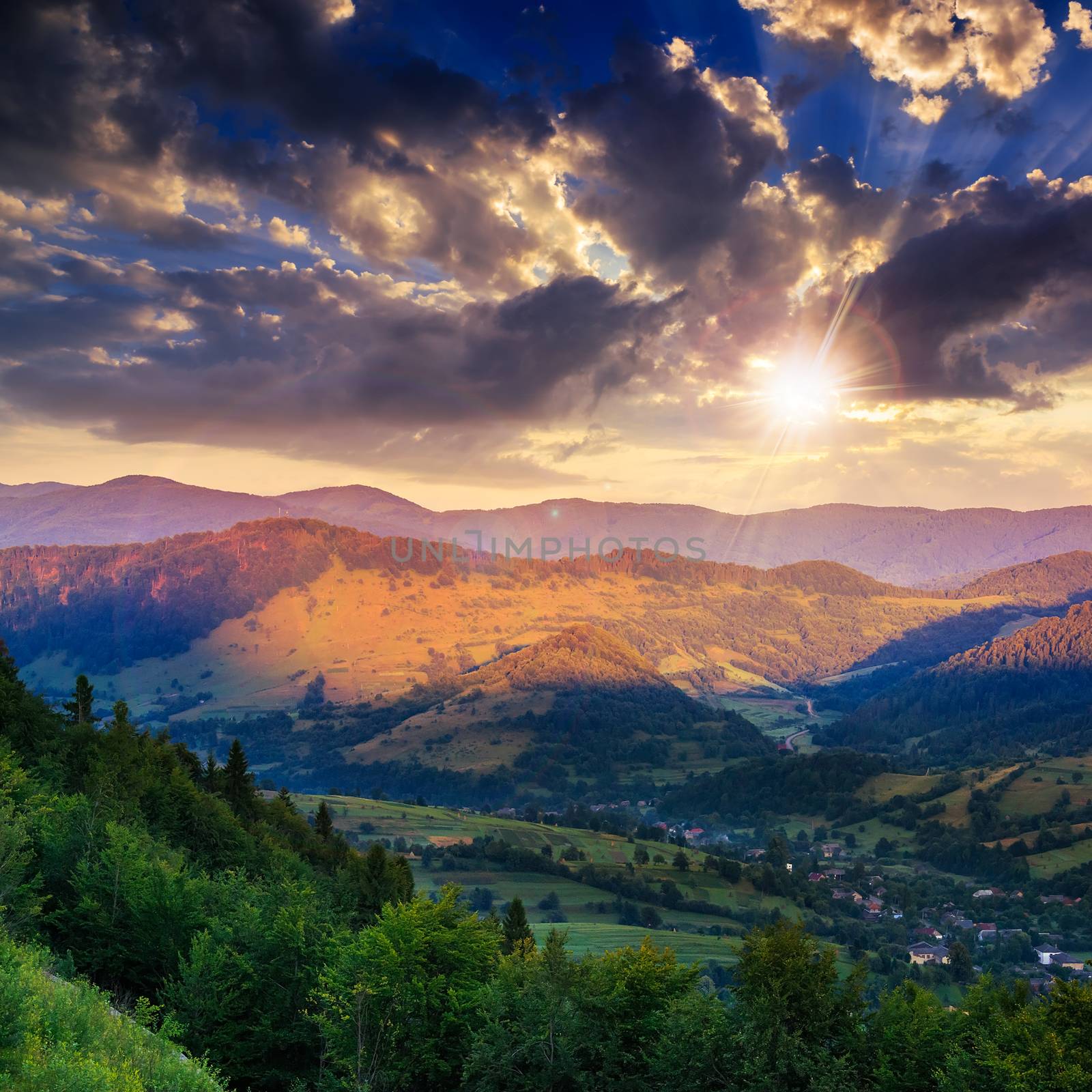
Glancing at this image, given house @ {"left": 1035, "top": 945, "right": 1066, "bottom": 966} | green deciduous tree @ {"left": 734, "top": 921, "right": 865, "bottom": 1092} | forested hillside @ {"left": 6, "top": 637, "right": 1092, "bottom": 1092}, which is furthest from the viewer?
house @ {"left": 1035, "top": 945, "right": 1066, "bottom": 966}

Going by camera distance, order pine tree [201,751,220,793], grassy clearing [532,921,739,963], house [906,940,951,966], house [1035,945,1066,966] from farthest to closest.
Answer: house [1035,945,1066,966] < house [906,940,951,966] < grassy clearing [532,921,739,963] < pine tree [201,751,220,793]

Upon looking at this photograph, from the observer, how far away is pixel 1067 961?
137m

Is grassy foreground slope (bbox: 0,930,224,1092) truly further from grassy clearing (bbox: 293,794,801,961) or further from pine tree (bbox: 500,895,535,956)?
grassy clearing (bbox: 293,794,801,961)

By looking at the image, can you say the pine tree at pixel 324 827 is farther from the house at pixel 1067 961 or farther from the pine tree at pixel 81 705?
the house at pixel 1067 961

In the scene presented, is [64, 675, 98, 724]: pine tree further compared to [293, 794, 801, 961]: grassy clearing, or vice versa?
[293, 794, 801, 961]: grassy clearing

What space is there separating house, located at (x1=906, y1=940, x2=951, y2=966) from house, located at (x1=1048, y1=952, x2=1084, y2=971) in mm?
17448

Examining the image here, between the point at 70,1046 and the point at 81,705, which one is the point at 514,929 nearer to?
the point at 70,1046

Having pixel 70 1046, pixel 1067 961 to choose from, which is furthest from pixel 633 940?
pixel 70 1046

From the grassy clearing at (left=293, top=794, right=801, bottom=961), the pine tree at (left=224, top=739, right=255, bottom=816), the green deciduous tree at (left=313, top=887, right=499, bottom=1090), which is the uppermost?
the green deciduous tree at (left=313, top=887, right=499, bottom=1090)

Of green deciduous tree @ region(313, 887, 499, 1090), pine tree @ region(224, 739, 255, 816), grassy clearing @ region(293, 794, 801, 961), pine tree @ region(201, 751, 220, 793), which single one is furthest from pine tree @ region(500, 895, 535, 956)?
grassy clearing @ region(293, 794, 801, 961)

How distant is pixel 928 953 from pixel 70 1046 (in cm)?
15323

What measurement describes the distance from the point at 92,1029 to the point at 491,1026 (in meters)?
15.9

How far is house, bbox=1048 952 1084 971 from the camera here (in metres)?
134

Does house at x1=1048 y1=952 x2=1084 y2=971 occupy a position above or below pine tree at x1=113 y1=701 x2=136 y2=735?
below
